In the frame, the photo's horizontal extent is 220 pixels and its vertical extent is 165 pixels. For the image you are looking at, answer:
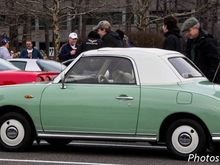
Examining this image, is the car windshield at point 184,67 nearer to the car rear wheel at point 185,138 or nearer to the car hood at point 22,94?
the car rear wheel at point 185,138

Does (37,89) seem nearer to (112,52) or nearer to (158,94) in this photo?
(112,52)

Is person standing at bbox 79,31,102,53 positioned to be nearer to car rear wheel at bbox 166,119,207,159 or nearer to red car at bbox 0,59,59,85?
red car at bbox 0,59,59,85

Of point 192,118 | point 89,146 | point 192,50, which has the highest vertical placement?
point 192,50

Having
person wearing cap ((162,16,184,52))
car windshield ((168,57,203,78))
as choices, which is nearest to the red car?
person wearing cap ((162,16,184,52))

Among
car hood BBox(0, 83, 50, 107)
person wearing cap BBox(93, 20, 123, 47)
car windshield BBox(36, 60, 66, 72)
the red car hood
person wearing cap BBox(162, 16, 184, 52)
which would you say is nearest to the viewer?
car hood BBox(0, 83, 50, 107)

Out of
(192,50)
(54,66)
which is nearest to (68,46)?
→ (54,66)

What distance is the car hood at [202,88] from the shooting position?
28.9ft

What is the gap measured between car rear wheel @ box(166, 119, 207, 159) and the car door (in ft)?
1.78

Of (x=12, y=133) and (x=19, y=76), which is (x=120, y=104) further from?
(x=19, y=76)

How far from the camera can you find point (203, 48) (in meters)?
10.9

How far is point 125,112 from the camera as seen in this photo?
902 cm

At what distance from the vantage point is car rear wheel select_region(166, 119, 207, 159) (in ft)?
28.7

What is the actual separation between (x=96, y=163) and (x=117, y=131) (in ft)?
2.15

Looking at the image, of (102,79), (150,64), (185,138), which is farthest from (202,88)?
(102,79)
